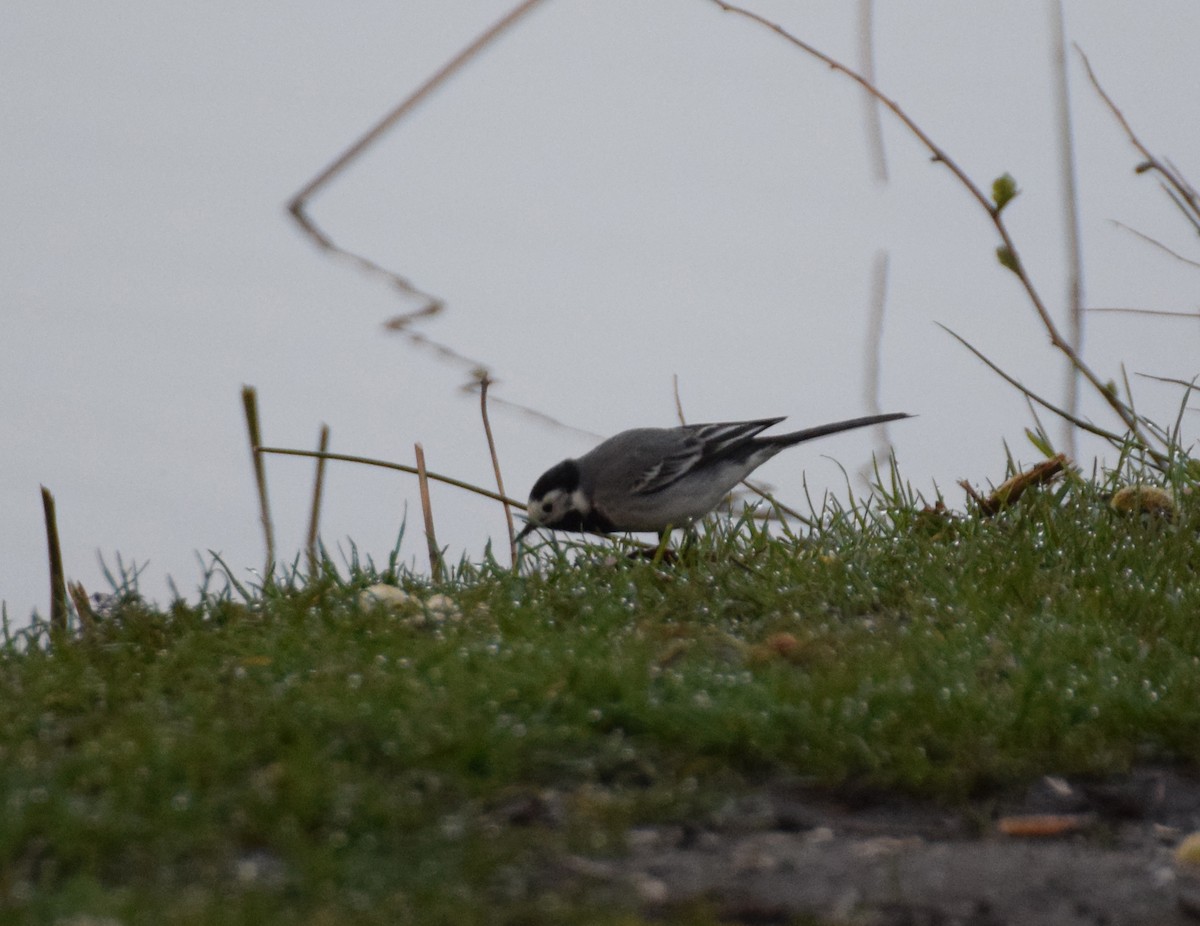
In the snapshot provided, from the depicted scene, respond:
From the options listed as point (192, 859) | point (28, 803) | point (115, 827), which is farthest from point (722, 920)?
point (28, 803)

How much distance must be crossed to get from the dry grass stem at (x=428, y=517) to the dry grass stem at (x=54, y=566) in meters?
1.49

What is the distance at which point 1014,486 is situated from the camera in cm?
647

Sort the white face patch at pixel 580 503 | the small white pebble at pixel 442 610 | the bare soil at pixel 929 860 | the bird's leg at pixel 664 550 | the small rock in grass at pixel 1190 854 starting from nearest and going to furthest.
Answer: the bare soil at pixel 929 860 → the small rock in grass at pixel 1190 854 → the small white pebble at pixel 442 610 → the bird's leg at pixel 664 550 → the white face patch at pixel 580 503

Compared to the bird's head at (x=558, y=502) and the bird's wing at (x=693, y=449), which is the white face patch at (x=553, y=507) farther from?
the bird's wing at (x=693, y=449)

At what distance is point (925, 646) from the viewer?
177 inches

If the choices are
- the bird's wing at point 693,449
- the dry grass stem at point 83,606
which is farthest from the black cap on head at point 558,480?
the dry grass stem at point 83,606

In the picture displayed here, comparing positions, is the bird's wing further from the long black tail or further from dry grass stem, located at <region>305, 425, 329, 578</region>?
dry grass stem, located at <region>305, 425, 329, 578</region>


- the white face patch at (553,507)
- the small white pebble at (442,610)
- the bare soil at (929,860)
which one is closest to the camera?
the bare soil at (929,860)

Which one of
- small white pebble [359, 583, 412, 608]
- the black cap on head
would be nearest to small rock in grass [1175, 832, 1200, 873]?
small white pebble [359, 583, 412, 608]

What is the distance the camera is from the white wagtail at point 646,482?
22.6ft

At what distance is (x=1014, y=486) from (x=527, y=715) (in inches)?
135

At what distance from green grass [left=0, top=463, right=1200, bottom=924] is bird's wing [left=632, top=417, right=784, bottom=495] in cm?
125

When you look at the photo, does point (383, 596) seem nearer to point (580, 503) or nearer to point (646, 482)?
point (580, 503)

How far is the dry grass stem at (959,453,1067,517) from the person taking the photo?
6418mm
